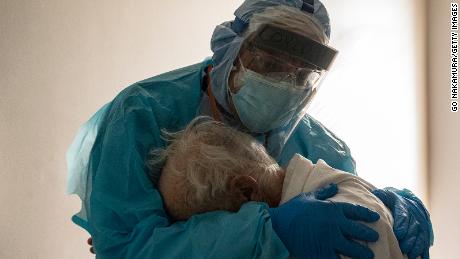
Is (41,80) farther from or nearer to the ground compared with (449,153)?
farther from the ground

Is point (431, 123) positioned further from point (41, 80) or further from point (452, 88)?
point (41, 80)

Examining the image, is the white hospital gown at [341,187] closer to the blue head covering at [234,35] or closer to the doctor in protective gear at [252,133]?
the doctor in protective gear at [252,133]

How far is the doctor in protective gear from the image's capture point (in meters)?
0.90

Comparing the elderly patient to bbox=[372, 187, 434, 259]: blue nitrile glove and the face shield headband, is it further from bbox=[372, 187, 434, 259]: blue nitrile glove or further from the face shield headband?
the face shield headband

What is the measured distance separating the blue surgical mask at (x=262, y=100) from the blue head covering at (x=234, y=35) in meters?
0.03

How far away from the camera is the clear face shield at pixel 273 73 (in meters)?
1.15

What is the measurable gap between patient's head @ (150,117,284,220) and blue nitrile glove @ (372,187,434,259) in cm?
21

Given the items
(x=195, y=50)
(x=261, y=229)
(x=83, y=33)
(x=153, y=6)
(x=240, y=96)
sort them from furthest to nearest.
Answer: (x=195, y=50)
(x=153, y=6)
(x=83, y=33)
(x=240, y=96)
(x=261, y=229)

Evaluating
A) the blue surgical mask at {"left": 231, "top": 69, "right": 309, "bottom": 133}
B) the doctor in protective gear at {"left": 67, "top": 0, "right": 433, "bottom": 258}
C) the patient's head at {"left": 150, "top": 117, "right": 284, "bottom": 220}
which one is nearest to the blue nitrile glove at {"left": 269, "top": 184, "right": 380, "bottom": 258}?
the doctor in protective gear at {"left": 67, "top": 0, "right": 433, "bottom": 258}

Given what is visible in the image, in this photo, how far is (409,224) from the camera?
102 centimetres

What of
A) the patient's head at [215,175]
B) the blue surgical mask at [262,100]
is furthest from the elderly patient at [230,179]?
the blue surgical mask at [262,100]

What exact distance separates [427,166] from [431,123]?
249mm

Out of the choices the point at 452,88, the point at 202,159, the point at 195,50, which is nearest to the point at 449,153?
the point at 452,88

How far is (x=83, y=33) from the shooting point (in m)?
1.55
